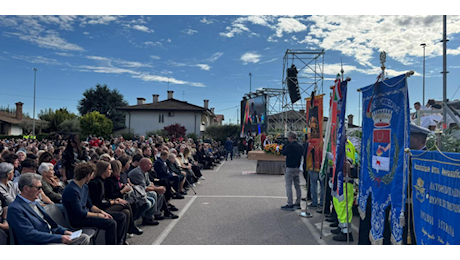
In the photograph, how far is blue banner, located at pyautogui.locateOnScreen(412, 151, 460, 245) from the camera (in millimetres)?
3052

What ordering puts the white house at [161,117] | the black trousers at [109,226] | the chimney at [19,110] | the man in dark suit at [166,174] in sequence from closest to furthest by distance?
the black trousers at [109,226] → the man in dark suit at [166,174] → the white house at [161,117] → the chimney at [19,110]

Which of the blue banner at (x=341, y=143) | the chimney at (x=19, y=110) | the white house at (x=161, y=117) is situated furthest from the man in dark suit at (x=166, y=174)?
the chimney at (x=19, y=110)

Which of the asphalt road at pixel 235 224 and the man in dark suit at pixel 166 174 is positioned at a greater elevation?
the man in dark suit at pixel 166 174

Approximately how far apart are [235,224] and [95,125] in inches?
1571

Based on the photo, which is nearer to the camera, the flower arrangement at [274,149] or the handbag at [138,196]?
the handbag at [138,196]

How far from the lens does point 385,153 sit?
169 inches

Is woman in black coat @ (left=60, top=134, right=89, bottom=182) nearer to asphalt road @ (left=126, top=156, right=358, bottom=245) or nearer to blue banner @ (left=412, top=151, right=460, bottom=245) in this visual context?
asphalt road @ (left=126, top=156, right=358, bottom=245)

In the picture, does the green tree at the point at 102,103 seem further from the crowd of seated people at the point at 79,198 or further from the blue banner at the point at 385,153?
the blue banner at the point at 385,153

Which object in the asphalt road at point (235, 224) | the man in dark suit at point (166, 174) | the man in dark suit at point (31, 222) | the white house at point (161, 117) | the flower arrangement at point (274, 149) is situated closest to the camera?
the man in dark suit at point (31, 222)

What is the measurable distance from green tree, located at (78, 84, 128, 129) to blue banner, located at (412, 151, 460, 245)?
50.8 m

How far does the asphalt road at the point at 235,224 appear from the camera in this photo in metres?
5.50

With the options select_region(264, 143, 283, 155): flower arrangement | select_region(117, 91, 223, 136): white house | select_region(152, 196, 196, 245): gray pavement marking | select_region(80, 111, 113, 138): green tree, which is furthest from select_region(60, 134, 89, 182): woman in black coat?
Answer: select_region(80, 111, 113, 138): green tree

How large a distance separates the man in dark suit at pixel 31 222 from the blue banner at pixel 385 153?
3.96 m

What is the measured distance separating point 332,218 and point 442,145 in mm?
3352
